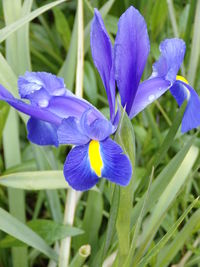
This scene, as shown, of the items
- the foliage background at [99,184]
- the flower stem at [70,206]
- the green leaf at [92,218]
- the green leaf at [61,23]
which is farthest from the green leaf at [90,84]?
the green leaf at [92,218]

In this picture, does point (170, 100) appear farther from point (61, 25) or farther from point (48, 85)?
point (48, 85)

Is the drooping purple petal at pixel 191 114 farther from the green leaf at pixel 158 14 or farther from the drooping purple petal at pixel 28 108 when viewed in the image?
the green leaf at pixel 158 14

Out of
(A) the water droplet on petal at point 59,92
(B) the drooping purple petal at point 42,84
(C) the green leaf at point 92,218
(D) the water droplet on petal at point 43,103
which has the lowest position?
(C) the green leaf at point 92,218

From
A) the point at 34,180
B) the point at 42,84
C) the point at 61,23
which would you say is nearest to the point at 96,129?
the point at 42,84

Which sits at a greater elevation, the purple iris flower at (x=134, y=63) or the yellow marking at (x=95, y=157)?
the purple iris flower at (x=134, y=63)

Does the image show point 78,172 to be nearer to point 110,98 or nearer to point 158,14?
point 110,98

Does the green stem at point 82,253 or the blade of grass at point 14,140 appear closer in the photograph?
the green stem at point 82,253

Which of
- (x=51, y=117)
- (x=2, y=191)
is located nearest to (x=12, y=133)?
(x=2, y=191)
